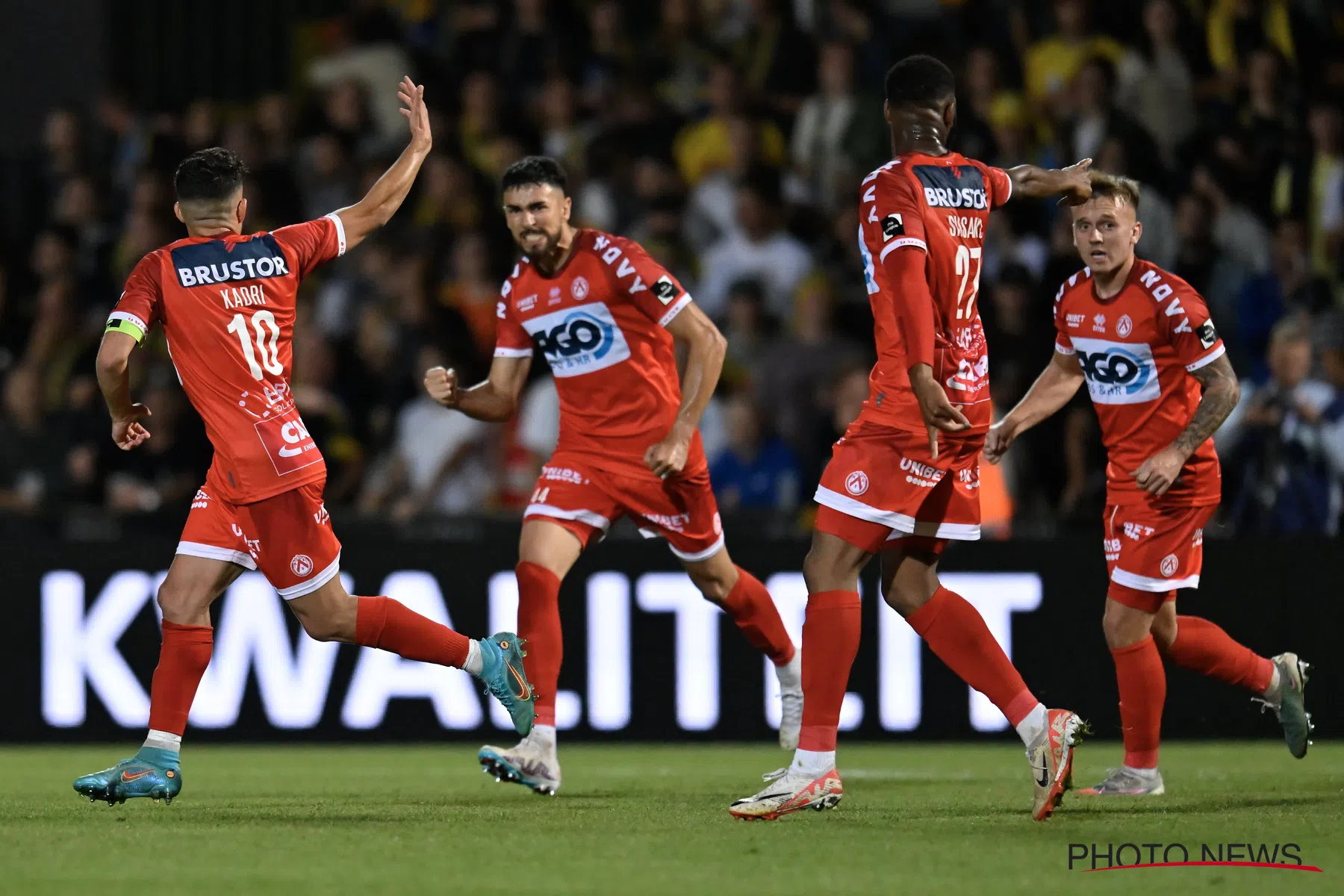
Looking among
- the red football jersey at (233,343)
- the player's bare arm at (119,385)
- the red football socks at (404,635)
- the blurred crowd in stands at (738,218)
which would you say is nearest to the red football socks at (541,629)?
the red football socks at (404,635)

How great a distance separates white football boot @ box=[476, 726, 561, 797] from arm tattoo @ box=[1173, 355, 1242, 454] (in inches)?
97.2

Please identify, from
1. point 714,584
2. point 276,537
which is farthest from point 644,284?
point 276,537

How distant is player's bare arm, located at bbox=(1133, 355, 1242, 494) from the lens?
21.7ft

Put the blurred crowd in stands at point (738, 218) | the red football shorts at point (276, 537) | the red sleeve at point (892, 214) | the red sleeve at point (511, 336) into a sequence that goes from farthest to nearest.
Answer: the blurred crowd in stands at point (738, 218) < the red sleeve at point (511, 336) < the red football shorts at point (276, 537) < the red sleeve at point (892, 214)

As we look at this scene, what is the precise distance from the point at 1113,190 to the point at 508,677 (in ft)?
9.22

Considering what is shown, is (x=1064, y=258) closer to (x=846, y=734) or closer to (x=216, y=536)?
(x=846, y=734)

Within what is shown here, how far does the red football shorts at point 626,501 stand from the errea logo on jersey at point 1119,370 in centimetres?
149

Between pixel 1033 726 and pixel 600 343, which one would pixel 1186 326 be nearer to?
pixel 1033 726

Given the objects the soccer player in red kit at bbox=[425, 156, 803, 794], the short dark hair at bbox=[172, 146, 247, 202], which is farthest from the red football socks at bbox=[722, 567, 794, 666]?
the short dark hair at bbox=[172, 146, 247, 202]

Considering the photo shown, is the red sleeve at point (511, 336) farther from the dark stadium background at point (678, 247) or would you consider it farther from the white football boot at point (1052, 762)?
the white football boot at point (1052, 762)

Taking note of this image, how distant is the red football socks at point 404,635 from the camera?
21.9 feet

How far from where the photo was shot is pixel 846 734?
32.4 feet

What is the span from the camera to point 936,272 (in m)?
6.29

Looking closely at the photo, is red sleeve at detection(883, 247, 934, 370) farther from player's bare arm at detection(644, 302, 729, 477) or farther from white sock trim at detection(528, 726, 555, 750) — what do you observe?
white sock trim at detection(528, 726, 555, 750)
